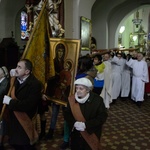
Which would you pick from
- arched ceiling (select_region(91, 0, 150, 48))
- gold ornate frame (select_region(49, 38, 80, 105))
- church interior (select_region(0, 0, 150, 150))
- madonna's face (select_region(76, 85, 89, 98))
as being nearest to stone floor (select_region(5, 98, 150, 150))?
church interior (select_region(0, 0, 150, 150))

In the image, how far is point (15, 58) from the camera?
9.91 meters

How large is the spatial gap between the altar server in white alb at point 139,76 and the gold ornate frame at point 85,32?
64.9 inches

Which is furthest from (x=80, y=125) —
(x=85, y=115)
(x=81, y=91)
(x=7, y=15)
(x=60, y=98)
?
(x=7, y=15)

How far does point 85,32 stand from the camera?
27.7 ft

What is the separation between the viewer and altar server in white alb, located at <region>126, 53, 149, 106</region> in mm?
7281

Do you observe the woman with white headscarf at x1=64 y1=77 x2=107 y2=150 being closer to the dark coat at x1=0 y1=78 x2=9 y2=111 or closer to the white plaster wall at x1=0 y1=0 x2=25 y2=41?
the dark coat at x1=0 y1=78 x2=9 y2=111

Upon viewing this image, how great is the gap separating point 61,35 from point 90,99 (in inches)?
207

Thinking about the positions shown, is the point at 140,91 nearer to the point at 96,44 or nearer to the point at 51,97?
the point at 51,97

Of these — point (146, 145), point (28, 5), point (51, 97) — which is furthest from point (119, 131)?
point (28, 5)

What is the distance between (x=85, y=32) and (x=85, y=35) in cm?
10

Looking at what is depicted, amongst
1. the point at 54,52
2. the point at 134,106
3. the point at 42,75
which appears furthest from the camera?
the point at 134,106

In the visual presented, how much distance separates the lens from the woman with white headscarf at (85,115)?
2.61m

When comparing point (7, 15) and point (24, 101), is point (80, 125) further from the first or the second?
point (7, 15)

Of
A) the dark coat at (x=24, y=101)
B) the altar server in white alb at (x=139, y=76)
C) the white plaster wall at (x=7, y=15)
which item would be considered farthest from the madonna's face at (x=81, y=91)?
the white plaster wall at (x=7, y=15)
